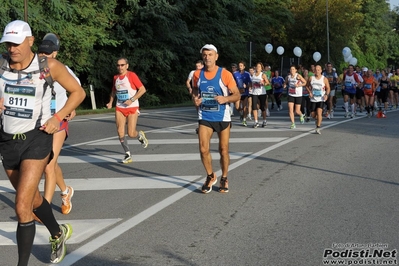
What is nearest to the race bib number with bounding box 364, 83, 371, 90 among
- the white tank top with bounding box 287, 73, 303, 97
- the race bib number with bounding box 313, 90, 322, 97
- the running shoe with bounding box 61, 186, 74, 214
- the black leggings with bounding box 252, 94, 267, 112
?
the black leggings with bounding box 252, 94, 267, 112

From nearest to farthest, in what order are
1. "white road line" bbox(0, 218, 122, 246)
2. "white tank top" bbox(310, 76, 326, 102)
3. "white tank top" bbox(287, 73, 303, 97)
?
1. "white road line" bbox(0, 218, 122, 246)
2. "white tank top" bbox(310, 76, 326, 102)
3. "white tank top" bbox(287, 73, 303, 97)

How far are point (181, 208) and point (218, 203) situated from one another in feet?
1.71

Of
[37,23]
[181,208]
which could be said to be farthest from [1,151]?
[37,23]

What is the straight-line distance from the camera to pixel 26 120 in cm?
537

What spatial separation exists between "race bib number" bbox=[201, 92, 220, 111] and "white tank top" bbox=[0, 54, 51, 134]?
3.81 metres

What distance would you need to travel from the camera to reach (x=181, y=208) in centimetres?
783

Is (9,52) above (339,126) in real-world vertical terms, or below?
above

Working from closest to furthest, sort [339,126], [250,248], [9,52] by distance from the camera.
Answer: [9,52] < [250,248] < [339,126]

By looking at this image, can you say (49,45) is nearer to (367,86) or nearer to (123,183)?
(123,183)

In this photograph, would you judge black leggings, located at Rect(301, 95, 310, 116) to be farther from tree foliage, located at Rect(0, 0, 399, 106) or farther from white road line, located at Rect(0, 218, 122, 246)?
white road line, located at Rect(0, 218, 122, 246)

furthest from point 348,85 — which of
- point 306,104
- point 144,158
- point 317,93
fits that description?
point 144,158

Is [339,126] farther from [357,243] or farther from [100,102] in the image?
[100,102]

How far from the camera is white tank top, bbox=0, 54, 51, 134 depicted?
5.36 meters

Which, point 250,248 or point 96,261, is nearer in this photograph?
point 96,261
